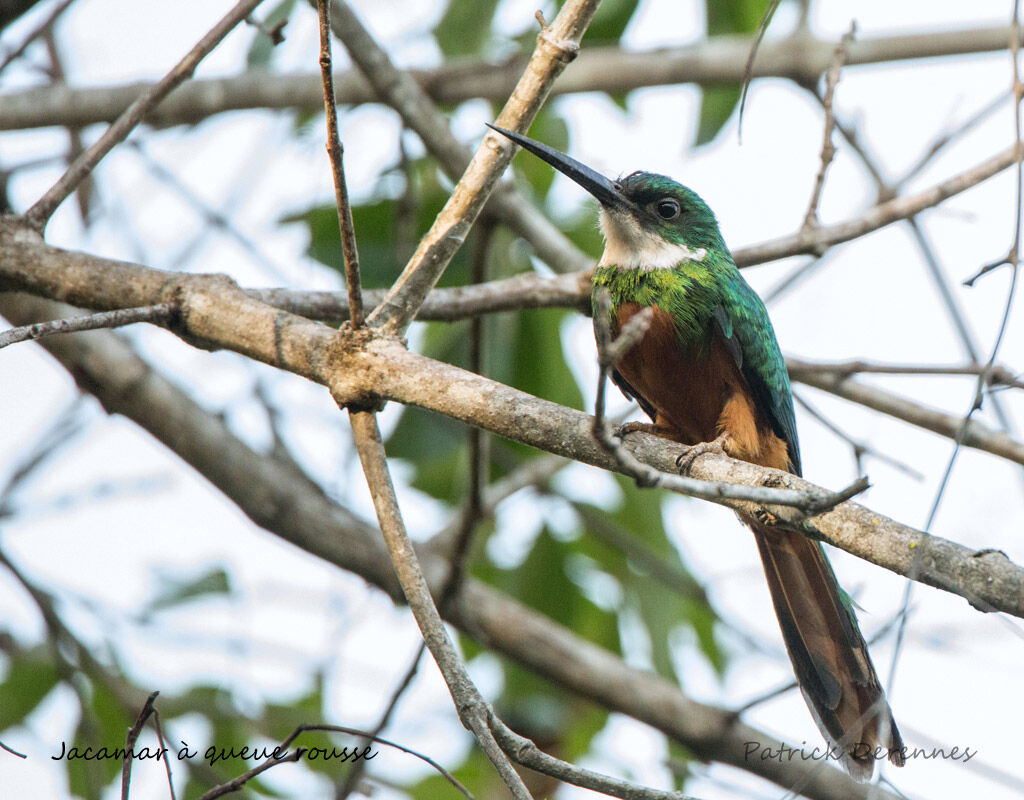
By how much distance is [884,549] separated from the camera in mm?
1701

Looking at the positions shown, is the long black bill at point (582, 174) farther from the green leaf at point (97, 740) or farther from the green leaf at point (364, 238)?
the green leaf at point (97, 740)

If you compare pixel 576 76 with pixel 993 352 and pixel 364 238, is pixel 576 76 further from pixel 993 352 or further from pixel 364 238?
pixel 993 352

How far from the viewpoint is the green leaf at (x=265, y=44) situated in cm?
391

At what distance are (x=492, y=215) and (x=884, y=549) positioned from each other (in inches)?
84.8

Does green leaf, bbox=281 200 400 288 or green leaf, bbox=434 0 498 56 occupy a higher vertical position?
green leaf, bbox=434 0 498 56

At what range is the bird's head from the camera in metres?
3.55

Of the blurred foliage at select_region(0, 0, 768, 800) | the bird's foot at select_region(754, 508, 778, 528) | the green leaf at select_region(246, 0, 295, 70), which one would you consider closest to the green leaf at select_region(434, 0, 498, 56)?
the blurred foliage at select_region(0, 0, 768, 800)

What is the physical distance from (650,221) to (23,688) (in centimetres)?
286

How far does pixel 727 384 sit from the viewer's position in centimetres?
328

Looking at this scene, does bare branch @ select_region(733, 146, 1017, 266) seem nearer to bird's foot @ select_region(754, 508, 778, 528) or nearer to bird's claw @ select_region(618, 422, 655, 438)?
bird's claw @ select_region(618, 422, 655, 438)

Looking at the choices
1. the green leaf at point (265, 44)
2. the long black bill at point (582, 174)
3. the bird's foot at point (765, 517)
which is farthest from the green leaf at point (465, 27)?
the bird's foot at point (765, 517)

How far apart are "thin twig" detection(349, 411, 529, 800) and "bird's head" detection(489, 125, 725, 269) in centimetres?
153

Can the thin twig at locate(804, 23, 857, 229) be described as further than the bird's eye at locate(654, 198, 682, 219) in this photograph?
No

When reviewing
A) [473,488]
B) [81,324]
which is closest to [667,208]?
[473,488]
